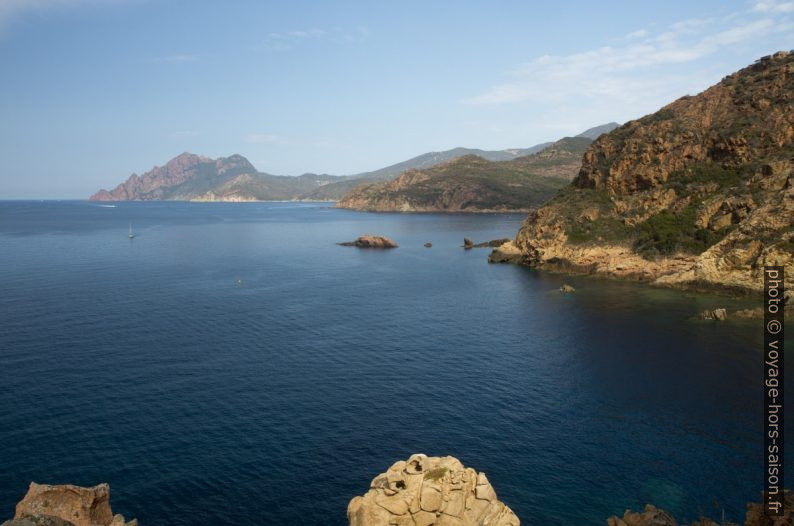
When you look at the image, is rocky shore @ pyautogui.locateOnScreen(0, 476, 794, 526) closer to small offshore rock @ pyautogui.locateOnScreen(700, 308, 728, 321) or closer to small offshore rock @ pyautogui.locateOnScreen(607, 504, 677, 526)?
small offshore rock @ pyautogui.locateOnScreen(607, 504, 677, 526)

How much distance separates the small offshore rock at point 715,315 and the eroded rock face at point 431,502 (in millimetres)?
66301

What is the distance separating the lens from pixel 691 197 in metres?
127

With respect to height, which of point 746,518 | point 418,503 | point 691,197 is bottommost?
point 746,518

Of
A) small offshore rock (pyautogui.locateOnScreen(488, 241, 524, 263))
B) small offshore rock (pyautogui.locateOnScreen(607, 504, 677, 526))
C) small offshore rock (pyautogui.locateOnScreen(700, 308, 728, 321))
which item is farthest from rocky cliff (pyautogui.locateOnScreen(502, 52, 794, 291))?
small offshore rock (pyautogui.locateOnScreen(607, 504, 677, 526))

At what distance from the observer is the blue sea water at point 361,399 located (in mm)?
40312

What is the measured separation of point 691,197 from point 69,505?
13225cm

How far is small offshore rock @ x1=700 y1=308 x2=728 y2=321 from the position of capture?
84594 millimetres

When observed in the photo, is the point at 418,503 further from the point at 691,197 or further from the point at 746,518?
the point at 691,197

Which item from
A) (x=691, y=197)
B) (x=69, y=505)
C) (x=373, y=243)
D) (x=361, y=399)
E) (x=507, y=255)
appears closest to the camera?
(x=69, y=505)

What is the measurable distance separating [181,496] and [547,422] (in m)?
31.9

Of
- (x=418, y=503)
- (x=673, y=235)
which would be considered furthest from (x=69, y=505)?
(x=673, y=235)

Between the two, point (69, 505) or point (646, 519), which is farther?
point (646, 519)

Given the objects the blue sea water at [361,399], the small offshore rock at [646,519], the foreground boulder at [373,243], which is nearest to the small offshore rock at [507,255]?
the foreground boulder at [373,243]

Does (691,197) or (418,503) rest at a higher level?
(691,197)
